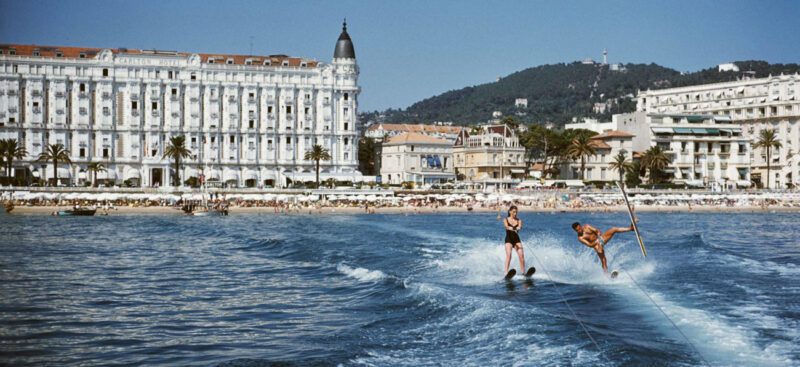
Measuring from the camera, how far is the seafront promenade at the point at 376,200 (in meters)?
74.2

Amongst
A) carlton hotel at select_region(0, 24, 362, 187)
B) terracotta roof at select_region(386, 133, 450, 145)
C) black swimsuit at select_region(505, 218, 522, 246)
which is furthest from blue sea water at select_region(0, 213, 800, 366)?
terracotta roof at select_region(386, 133, 450, 145)

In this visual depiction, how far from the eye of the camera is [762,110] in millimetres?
123312

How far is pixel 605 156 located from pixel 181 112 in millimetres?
60555

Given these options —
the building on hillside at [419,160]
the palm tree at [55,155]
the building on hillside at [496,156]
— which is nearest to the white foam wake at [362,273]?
the palm tree at [55,155]

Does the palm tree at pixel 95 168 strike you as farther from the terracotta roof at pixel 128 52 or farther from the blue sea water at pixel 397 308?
the blue sea water at pixel 397 308

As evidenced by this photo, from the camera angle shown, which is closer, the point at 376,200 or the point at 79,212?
the point at 79,212

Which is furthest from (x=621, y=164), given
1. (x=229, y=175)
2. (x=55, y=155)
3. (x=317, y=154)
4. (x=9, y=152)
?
(x=9, y=152)

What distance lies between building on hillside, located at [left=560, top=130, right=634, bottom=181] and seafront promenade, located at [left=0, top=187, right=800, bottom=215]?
14.5 m

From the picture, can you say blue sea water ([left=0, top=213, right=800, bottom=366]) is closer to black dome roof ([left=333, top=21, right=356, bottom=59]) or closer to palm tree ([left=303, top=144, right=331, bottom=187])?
palm tree ([left=303, top=144, right=331, bottom=187])

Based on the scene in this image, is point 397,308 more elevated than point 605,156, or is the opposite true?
point 605,156

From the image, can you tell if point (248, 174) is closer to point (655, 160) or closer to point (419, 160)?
point (419, 160)

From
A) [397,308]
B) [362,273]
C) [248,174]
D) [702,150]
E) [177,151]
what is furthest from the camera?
[702,150]

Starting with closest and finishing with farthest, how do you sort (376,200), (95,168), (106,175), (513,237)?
(513,237), (376,200), (95,168), (106,175)

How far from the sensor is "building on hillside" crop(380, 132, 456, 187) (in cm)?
10512
